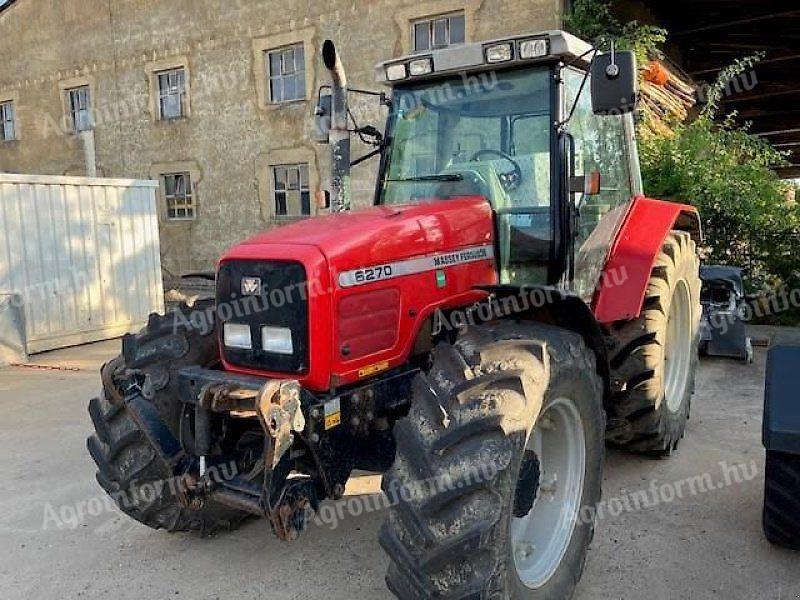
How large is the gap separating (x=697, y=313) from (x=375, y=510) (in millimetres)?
2625

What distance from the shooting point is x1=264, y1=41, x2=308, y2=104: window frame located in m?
11.9

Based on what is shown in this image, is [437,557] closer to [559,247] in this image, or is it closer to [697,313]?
[559,247]

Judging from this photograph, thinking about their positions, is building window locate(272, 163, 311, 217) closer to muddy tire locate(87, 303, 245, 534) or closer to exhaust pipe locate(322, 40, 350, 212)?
exhaust pipe locate(322, 40, 350, 212)

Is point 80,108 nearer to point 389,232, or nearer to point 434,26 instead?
point 434,26

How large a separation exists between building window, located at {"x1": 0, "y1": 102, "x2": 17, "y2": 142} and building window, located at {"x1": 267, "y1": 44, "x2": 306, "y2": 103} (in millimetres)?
8300

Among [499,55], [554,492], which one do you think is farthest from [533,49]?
[554,492]

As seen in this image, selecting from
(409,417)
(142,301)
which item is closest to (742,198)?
(409,417)

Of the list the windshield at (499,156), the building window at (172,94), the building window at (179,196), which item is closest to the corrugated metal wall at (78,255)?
the building window at (179,196)

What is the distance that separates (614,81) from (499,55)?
621 millimetres

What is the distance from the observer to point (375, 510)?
3.50 metres

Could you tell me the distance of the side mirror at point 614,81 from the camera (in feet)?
9.17

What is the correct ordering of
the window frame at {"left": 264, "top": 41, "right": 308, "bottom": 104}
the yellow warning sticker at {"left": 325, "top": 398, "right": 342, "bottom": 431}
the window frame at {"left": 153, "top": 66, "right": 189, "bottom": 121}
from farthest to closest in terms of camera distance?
1. the window frame at {"left": 153, "top": 66, "right": 189, "bottom": 121}
2. the window frame at {"left": 264, "top": 41, "right": 308, "bottom": 104}
3. the yellow warning sticker at {"left": 325, "top": 398, "right": 342, "bottom": 431}

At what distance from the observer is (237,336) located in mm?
2678

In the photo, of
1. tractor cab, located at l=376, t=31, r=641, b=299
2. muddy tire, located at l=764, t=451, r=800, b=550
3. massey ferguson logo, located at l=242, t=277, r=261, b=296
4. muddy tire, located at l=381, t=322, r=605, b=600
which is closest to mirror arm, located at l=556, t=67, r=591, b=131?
tractor cab, located at l=376, t=31, r=641, b=299
